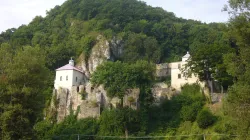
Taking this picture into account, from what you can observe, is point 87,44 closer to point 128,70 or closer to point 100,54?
point 100,54

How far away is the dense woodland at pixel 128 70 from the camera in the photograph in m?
30.9

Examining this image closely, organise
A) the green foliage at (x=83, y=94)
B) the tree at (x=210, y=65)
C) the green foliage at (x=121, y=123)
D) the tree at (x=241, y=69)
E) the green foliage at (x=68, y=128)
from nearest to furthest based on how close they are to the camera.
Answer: the tree at (x=241, y=69) → the green foliage at (x=121, y=123) → the green foliage at (x=68, y=128) → the tree at (x=210, y=65) → the green foliage at (x=83, y=94)

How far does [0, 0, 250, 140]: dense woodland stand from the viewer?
1216 inches

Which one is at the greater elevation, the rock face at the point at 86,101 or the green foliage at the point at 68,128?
the rock face at the point at 86,101

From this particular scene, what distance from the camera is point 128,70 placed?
4938cm

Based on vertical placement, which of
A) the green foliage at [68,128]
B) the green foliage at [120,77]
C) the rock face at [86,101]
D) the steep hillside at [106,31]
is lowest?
the green foliage at [68,128]

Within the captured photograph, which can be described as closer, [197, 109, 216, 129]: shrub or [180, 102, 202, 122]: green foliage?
[197, 109, 216, 129]: shrub

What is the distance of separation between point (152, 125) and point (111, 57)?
65.5ft

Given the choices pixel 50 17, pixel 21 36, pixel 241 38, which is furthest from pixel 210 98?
pixel 50 17

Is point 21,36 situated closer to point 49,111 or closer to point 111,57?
point 111,57

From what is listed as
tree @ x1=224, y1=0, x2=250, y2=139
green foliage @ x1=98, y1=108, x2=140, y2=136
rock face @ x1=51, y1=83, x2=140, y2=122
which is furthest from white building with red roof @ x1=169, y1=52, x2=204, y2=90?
tree @ x1=224, y1=0, x2=250, y2=139

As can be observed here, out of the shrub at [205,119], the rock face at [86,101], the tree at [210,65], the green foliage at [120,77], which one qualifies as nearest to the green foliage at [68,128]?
the rock face at [86,101]

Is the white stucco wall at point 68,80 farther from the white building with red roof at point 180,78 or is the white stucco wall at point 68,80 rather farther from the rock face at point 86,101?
the white building with red roof at point 180,78

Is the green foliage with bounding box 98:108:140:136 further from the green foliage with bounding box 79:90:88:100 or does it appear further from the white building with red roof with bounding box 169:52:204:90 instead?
the white building with red roof with bounding box 169:52:204:90
